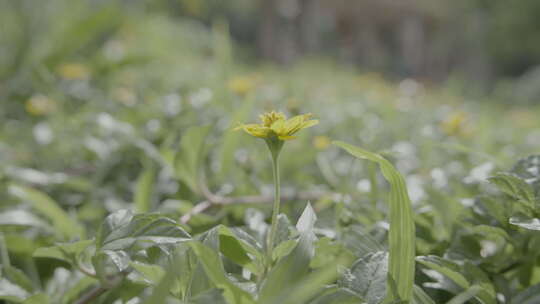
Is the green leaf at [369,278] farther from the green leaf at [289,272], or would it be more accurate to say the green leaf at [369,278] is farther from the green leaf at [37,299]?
the green leaf at [37,299]

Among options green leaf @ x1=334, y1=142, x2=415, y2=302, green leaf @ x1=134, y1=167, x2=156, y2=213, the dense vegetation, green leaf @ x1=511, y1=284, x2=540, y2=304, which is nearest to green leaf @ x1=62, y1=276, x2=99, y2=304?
the dense vegetation

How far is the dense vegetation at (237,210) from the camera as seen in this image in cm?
45

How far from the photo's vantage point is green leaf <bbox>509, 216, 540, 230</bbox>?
1.50 ft

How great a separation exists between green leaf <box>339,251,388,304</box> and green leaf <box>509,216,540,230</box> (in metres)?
0.12

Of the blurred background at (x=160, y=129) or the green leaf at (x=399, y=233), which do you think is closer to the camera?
the green leaf at (x=399, y=233)

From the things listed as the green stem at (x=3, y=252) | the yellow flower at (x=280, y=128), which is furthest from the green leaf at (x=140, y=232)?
the green stem at (x=3, y=252)

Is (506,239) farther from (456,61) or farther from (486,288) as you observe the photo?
(456,61)

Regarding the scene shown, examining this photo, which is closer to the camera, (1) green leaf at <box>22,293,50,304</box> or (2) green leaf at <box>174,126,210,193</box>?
(1) green leaf at <box>22,293,50,304</box>

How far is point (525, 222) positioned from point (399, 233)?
0.41ft

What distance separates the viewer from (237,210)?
83 cm

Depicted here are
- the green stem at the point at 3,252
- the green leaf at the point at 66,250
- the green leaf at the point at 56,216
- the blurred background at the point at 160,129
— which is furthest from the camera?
the blurred background at the point at 160,129

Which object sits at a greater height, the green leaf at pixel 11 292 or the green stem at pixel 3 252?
the green leaf at pixel 11 292

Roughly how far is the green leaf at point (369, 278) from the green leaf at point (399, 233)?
0.05 ft

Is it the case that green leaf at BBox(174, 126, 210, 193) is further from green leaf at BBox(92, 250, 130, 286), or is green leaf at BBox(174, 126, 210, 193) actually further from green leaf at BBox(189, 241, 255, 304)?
green leaf at BBox(189, 241, 255, 304)
